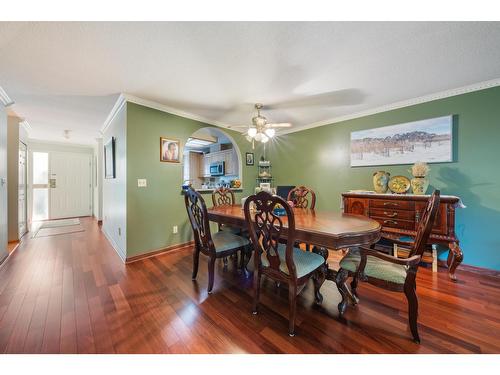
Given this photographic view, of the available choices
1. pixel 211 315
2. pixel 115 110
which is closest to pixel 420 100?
pixel 211 315

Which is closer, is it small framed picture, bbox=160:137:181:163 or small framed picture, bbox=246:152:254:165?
small framed picture, bbox=160:137:181:163

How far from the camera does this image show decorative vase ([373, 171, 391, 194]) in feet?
9.10

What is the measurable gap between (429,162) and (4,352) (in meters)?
4.42

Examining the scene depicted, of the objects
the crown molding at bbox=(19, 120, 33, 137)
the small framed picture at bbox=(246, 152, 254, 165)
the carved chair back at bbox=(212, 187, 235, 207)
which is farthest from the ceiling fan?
the crown molding at bbox=(19, 120, 33, 137)

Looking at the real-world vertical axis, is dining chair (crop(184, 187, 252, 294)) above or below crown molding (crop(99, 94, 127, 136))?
below

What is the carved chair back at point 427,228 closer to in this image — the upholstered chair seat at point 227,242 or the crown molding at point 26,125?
the upholstered chair seat at point 227,242

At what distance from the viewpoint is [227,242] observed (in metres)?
2.03

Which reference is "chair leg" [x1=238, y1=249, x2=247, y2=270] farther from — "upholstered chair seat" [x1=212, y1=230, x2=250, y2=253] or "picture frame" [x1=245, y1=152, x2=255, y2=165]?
"picture frame" [x1=245, y1=152, x2=255, y2=165]

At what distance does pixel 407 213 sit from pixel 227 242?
2.26 m

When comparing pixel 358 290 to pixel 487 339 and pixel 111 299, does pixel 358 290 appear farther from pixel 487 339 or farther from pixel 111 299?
pixel 111 299

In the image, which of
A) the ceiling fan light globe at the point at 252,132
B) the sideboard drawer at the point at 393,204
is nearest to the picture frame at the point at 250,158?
the ceiling fan light globe at the point at 252,132

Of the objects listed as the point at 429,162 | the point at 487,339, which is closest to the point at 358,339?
the point at 487,339

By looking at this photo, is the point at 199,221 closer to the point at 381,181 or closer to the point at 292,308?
the point at 292,308

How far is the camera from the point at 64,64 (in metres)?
1.83
